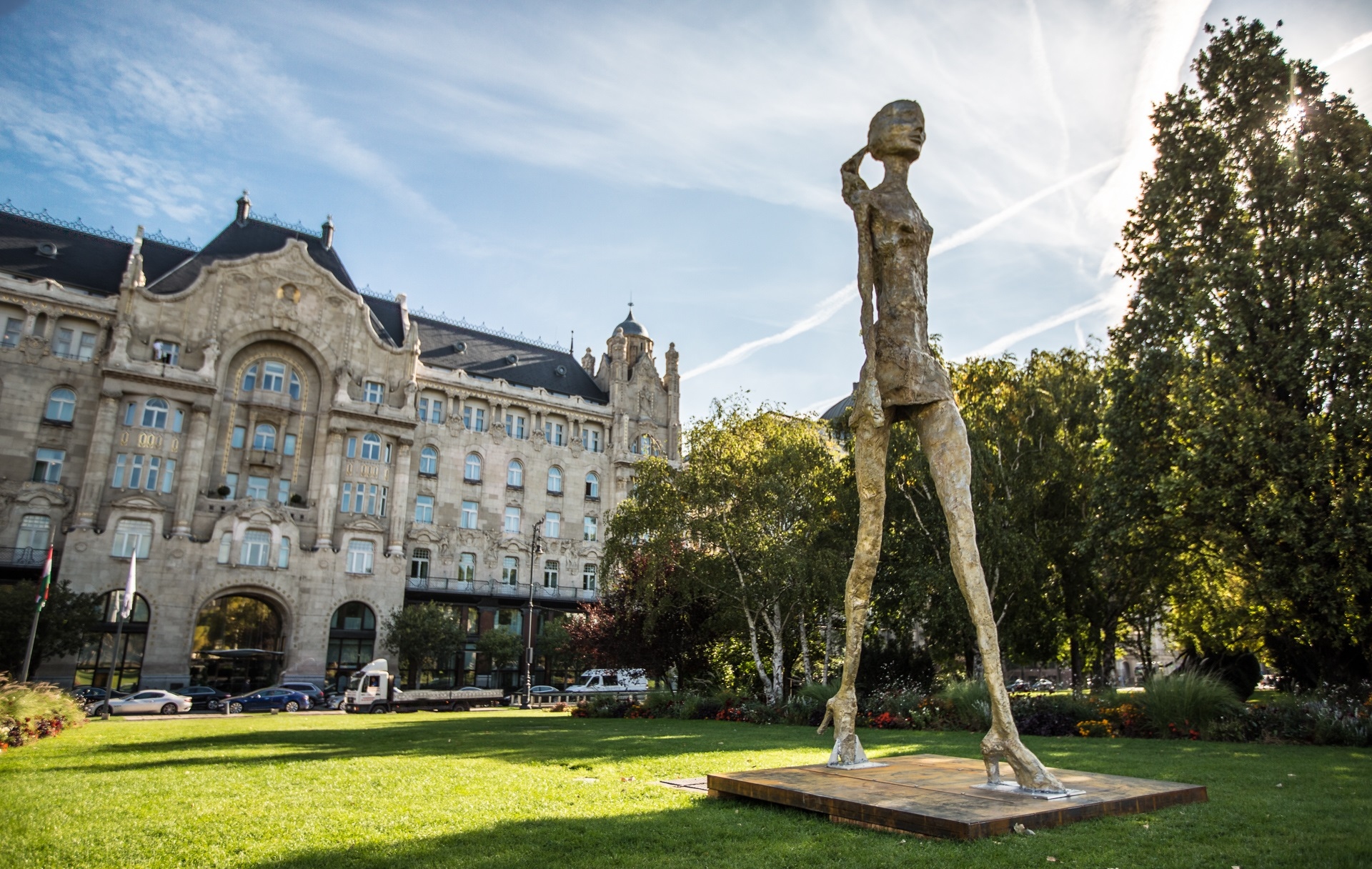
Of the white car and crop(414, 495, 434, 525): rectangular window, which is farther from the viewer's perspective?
crop(414, 495, 434, 525): rectangular window

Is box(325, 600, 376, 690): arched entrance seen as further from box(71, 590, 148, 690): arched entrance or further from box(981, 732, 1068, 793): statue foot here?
box(981, 732, 1068, 793): statue foot

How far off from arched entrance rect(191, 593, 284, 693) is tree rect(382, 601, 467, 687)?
20.8 feet

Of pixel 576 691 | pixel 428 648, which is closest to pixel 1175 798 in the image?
pixel 576 691

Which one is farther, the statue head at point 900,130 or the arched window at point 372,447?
the arched window at point 372,447

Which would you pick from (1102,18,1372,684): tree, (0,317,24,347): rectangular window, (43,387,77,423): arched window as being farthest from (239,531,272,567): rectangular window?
(1102,18,1372,684): tree

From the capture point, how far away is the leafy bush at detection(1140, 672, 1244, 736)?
54.6 ft

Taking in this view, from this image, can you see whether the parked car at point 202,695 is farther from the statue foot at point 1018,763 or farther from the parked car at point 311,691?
the statue foot at point 1018,763

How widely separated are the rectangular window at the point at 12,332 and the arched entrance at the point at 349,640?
76.8 ft

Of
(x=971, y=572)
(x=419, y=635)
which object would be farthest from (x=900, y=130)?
(x=419, y=635)

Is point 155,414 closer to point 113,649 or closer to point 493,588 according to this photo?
point 113,649

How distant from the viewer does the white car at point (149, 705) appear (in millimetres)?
35562

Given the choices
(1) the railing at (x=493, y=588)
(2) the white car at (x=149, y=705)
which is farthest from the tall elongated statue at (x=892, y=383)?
(1) the railing at (x=493, y=588)

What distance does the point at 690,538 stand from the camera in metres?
29.4

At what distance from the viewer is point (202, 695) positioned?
137 ft
